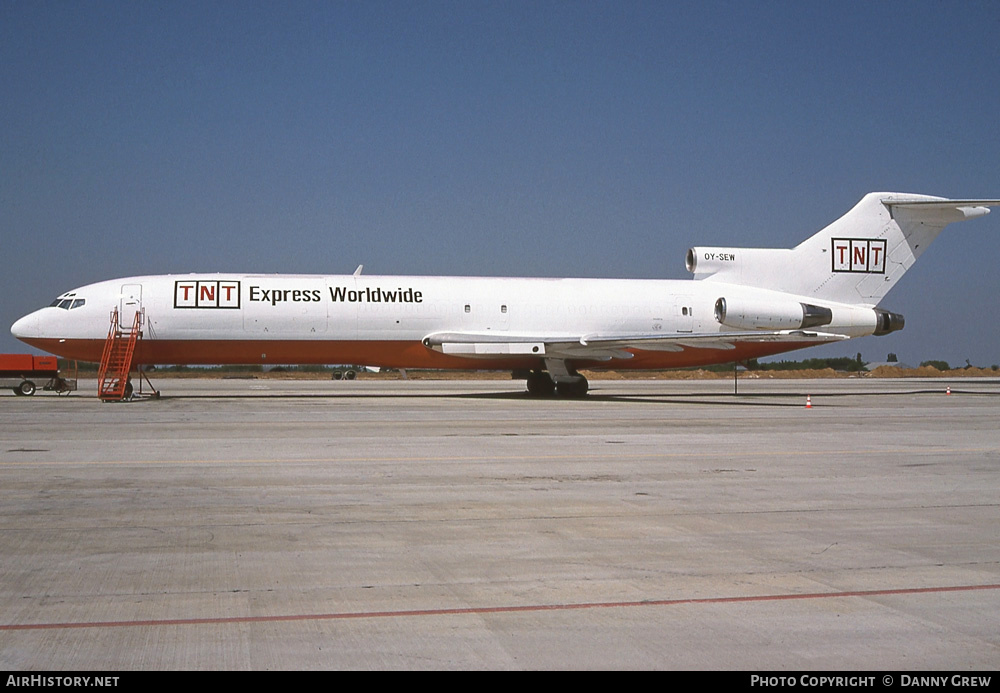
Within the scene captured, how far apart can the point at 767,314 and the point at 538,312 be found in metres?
8.02

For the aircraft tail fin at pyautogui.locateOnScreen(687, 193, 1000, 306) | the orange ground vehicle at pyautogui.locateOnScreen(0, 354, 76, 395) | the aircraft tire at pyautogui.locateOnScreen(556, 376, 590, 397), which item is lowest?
the aircraft tire at pyautogui.locateOnScreen(556, 376, 590, 397)

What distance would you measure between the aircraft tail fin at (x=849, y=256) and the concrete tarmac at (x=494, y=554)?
19837mm

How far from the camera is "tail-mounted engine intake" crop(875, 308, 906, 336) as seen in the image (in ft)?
113

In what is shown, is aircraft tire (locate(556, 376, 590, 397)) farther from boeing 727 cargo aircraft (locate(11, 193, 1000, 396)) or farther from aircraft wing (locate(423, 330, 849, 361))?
aircraft wing (locate(423, 330, 849, 361))

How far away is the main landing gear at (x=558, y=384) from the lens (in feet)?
102

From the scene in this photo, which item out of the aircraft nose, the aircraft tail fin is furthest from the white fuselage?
the aircraft tail fin

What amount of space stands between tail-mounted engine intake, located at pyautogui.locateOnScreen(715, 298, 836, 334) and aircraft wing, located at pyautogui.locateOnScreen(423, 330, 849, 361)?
0.91m

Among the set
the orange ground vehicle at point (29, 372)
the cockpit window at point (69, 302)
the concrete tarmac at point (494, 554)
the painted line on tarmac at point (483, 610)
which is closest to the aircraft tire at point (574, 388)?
the concrete tarmac at point (494, 554)

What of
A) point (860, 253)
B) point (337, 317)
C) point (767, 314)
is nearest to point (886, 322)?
point (860, 253)

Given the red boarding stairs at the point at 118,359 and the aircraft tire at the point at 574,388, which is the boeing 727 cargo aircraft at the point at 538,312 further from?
the red boarding stairs at the point at 118,359

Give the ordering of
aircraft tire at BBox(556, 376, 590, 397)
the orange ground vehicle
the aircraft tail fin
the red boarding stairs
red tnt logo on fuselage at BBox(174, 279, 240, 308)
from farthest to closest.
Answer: the aircraft tail fin
the orange ground vehicle
aircraft tire at BBox(556, 376, 590, 397)
red tnt logo on fuselage at BBox(174, 279, 240, 308)
the red boarding stairs

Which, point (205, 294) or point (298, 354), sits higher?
point (205, 294)

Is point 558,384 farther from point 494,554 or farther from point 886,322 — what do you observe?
point 494,554

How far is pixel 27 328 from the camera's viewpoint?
29.1 m
